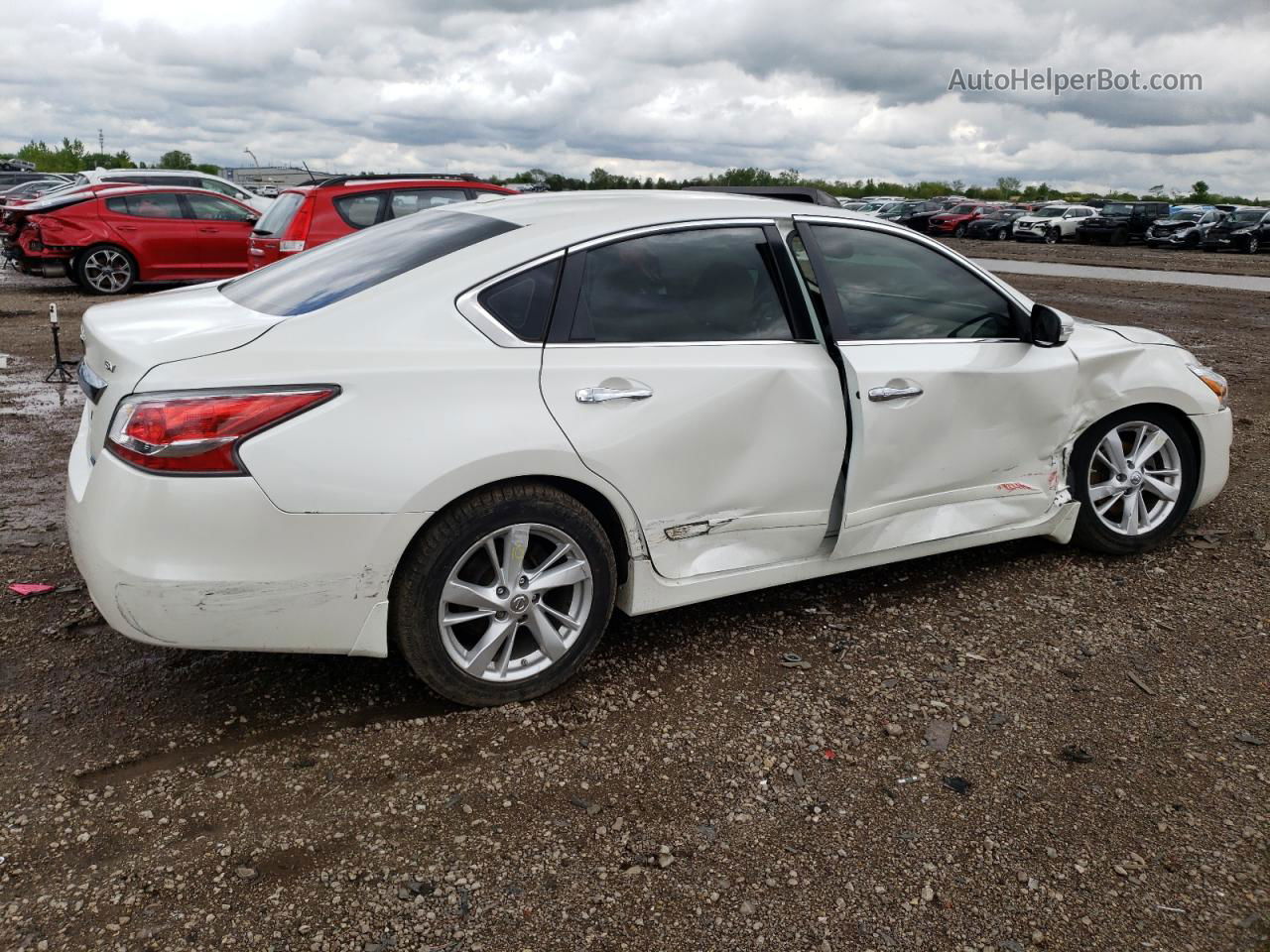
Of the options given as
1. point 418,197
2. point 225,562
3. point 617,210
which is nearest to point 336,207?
point 418,197

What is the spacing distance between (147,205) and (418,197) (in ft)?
20.1

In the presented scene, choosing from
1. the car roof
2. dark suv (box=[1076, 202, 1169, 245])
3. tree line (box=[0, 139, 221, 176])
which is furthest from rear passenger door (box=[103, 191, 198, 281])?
tree line (box=[0, 139, 221, 176])

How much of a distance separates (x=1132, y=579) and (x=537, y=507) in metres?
2.83

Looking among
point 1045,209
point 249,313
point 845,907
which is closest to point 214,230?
point 249,313

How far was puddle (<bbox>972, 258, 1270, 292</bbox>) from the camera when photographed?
19.8 m

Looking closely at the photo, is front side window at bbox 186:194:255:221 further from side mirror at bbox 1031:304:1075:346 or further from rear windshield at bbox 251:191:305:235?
side mirror at bbox 1031:304:1075:346

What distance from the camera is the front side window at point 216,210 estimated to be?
1535 cm

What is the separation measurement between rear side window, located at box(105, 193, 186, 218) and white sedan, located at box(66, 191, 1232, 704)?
492 inches

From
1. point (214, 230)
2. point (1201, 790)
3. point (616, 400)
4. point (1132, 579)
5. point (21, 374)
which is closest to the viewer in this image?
point (1201, 790)

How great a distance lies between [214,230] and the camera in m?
15.3

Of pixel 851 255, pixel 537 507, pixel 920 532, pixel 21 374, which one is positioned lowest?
pixel 21 374

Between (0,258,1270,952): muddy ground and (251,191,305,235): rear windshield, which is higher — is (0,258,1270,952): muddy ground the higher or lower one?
the lower one

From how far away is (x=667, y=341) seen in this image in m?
3.47

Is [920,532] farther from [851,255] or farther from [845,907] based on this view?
[845,907]
